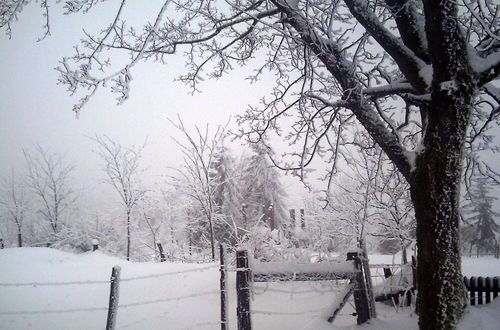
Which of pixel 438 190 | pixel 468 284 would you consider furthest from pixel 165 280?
pixel 438 190

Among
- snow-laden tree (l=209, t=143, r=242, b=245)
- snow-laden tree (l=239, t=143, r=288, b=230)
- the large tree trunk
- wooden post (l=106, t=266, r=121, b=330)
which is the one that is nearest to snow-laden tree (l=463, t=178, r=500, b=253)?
snow-laden tree (l=239, t=143, r=288, b=230)

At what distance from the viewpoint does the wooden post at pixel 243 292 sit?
429cm

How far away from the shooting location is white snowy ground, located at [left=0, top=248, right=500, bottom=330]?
5152mm

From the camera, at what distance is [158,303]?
26.8 ft

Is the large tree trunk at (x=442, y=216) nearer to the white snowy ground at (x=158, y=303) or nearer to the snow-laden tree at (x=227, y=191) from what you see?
the white snowy ground at (x=158, y=303)

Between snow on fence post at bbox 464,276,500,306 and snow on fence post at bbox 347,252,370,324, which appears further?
snow on fence post at bbox 464,276,500,306

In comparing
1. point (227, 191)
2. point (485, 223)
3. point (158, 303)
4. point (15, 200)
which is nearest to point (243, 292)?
point (158, 303)

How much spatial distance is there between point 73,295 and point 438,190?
31.8 feet

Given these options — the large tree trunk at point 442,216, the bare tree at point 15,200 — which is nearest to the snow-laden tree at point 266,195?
the bare tree at point 15,200

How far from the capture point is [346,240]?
1677cm

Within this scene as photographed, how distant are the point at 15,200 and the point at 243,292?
34.9 meters

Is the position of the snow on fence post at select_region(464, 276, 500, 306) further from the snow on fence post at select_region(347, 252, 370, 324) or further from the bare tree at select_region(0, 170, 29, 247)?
the bare tree at select_region(0, 170, 29, 247)

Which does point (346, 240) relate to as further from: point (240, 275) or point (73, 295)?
point (240, 275)

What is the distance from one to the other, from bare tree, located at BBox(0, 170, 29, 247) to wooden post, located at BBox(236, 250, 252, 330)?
108 feet
